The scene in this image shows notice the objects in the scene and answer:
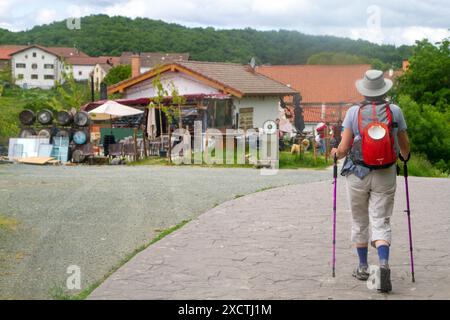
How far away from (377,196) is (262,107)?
26.8 meters

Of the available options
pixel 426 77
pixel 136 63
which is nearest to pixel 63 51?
pixel 136 63

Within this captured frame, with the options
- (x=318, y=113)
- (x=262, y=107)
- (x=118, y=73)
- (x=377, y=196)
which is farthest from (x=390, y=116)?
(x=118, y=73)

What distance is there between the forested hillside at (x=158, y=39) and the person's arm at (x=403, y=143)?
524 inches

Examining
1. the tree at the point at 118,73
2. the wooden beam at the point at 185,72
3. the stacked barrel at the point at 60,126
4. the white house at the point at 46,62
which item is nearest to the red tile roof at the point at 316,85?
the wooden beam at the point at 185,72

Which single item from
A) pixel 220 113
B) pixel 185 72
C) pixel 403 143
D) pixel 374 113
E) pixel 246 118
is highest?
pixel 185 72

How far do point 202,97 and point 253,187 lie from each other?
55.9ft

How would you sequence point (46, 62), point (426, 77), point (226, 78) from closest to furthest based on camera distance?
point (226, 78) → point (426, 77) → point (46, 62)

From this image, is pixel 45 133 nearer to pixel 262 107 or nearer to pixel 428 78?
pixel 262 107

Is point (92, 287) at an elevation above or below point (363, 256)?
below

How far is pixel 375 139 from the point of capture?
237 inches

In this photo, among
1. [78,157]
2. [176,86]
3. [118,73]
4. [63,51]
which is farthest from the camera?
[118,73]

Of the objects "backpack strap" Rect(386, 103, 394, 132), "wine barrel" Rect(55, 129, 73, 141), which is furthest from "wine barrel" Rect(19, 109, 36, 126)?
"backpack strap" Rect(386, 103, 394, 132)

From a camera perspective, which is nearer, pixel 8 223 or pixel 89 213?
pixel 8 223

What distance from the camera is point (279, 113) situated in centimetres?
3391
